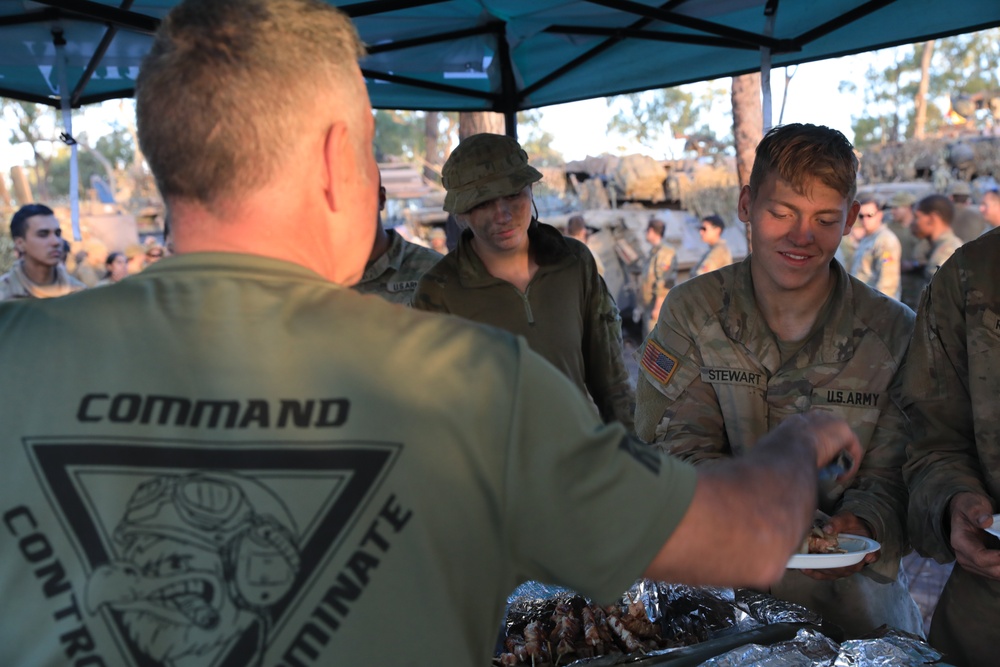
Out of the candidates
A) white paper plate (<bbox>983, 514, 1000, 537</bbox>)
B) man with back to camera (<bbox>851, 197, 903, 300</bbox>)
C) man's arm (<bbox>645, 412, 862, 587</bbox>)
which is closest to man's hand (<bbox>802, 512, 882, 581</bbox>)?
white paper plate (<bbox>983, 514, 1000, 537</bbox>)

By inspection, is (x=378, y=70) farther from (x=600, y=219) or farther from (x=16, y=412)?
(x=600, y=219)

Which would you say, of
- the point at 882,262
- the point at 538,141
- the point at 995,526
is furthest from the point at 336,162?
the point at 538,141

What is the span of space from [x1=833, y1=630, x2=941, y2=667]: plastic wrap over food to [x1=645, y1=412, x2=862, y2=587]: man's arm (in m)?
0.92

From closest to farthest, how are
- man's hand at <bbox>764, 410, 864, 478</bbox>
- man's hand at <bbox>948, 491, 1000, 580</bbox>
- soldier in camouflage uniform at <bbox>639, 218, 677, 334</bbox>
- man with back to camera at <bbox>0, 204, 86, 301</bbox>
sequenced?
man's hand at <bbox>764, 410, 864, 478</bbox> < man's hand at <bbox>948, 491, 1000, 580</bbox> < man with back to camera at <bbox>0, 204, 86, 301</bbox> < soldier in camouflage uniform at <bbox>639, 218, 677, 334</bbox>

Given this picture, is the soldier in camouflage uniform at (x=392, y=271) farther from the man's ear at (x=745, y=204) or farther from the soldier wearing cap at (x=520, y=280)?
the man's ear at (x=745, y=204)

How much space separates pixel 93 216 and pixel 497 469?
2091 cm

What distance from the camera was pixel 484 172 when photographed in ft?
11.8

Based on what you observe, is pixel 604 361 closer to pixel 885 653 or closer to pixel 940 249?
pixel 885 653

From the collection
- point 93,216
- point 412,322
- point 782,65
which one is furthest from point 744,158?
point 93,216

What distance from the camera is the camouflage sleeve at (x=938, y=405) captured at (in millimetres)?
2158

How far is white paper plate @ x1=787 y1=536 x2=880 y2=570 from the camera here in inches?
68.8

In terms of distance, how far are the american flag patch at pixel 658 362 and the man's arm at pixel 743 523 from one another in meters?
1.51

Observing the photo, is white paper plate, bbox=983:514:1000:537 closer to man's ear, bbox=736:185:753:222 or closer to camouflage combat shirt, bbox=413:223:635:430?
man's ear, bbox=736:185:753:222

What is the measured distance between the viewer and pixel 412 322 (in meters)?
0.97
